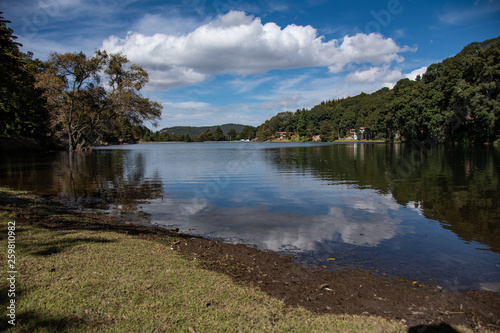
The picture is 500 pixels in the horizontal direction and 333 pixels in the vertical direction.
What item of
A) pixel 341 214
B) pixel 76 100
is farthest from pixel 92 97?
pixel 341 214

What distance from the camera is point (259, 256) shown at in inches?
306

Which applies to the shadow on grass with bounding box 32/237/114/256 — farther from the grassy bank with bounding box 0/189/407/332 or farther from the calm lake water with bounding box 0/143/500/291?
the calm lake water with bounding box 0/143/500/291

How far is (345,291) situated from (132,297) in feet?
13.1

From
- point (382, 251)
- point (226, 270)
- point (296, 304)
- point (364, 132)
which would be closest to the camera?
point (296, 304)

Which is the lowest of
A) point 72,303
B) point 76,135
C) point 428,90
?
point 72,303

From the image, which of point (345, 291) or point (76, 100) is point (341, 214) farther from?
point (76, 100)

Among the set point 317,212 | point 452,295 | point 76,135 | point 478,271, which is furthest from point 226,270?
point 76,135

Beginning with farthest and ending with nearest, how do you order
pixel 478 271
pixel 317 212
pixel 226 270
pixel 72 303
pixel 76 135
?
pixel 76 135 → pixel 317 212 → pixel 478 271 → pixel 226 270 → pixel 72 303

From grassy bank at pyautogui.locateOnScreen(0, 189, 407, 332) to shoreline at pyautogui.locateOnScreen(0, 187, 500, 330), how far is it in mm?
360

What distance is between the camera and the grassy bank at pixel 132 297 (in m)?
4.19

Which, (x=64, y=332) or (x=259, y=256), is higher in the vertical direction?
(x=64, y=332)

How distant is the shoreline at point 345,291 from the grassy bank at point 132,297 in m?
0.36

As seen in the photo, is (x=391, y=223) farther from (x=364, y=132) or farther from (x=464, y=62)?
(x=364, y=132)

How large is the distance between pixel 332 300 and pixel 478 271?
4.39 m
